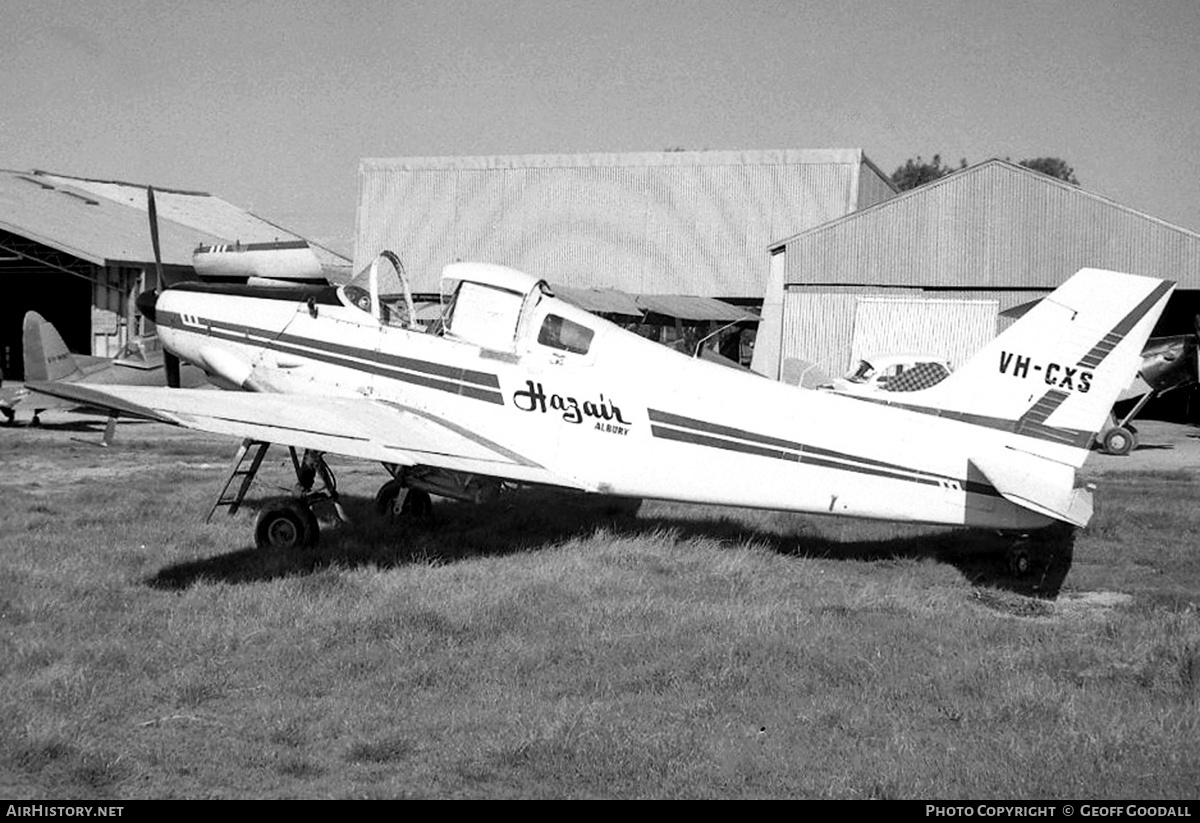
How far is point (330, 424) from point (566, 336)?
215 cm

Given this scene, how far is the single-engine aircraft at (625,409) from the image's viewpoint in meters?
8.64

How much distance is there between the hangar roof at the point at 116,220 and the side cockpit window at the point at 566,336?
69.8ft

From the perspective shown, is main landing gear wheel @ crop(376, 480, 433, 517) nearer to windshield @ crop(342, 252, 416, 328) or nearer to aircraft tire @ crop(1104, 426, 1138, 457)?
windshield @ crop(342, 252, 416, 328)

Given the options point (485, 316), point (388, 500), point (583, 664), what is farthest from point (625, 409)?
point (388, 500)

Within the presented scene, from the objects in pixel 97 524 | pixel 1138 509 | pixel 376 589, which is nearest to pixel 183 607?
pixel 376 589

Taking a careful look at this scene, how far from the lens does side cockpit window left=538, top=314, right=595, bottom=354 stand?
9.58 m

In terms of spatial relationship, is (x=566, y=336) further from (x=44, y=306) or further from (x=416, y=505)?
(x=44, y=306)

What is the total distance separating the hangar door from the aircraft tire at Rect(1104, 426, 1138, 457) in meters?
7.22

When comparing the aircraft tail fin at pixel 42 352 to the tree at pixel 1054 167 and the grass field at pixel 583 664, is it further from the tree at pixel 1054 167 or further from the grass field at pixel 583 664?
the tree at pixel 1054 167

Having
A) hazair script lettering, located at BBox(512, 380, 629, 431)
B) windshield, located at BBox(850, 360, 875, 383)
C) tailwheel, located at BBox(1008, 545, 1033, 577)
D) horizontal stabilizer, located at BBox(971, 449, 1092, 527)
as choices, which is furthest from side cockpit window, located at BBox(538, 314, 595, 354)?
windshield, located at BBox(850, 360, 875, 383)

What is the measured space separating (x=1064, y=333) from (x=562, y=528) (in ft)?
16.4

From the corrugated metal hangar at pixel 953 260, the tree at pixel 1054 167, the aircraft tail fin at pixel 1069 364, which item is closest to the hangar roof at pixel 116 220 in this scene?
the corrugated metal hangar at pixel 953 260
